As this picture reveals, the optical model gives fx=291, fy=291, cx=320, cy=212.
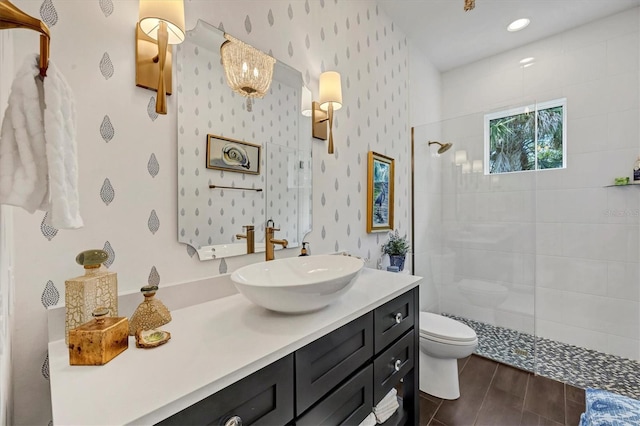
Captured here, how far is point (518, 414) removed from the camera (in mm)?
1735

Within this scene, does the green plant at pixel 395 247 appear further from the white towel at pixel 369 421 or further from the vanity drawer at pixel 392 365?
the white towel at pixel 369 421

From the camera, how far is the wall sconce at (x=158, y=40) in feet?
3.07

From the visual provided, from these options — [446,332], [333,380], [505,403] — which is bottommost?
[505,403]

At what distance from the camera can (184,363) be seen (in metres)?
0.68

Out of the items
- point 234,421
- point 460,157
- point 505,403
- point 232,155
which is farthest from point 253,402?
point 460,157

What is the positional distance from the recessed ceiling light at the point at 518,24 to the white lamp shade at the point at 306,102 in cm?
203

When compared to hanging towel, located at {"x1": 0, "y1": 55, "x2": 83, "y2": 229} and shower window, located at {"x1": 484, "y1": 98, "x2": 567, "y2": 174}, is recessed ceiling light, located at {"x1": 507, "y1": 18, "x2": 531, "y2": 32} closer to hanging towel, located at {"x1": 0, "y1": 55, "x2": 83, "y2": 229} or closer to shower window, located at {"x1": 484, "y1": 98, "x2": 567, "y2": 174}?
shower window, located at {"x1": 484, "y1": 98, "x2": 567, "y2": 174}

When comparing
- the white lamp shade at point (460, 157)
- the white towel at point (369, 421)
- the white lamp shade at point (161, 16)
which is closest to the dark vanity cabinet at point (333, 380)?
the white towel at point (369, 421)

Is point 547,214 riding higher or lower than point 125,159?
lower

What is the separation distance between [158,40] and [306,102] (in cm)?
82

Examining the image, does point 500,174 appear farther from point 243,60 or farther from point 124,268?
point 124,268

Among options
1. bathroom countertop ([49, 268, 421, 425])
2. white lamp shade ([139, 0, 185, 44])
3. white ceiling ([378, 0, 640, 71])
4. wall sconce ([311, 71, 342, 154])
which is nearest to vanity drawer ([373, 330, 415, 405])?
bathroom countertop ([49, 268, 421, 425])

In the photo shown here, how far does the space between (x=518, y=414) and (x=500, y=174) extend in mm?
1797

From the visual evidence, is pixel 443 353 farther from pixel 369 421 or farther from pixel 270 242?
pixel 270 242
